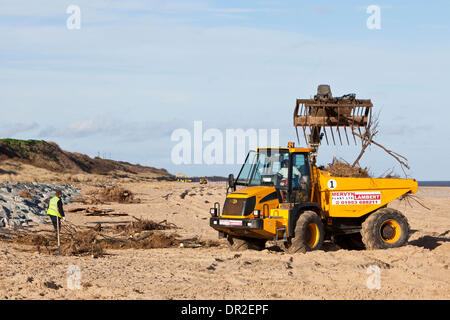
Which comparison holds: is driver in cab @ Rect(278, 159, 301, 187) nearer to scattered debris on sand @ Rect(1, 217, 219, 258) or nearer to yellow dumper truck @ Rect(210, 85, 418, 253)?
yellow dumper truck @ Rect(210, 85, 418, 253)

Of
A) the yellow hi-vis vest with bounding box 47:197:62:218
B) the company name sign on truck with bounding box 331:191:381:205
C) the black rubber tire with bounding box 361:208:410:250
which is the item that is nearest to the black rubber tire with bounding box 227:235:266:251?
the company name sign on truck with bounding box 331:191:381:205

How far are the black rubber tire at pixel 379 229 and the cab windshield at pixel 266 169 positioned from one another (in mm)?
2389

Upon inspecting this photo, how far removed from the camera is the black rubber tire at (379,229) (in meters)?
14.0

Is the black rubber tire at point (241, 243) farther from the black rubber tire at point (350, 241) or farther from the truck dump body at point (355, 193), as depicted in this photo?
the black rubber tire at point (350, 241)

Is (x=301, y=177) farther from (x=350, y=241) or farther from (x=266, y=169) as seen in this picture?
(x=350, y=241)

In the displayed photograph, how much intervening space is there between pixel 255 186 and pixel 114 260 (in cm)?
348

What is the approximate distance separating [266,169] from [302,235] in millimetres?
1710

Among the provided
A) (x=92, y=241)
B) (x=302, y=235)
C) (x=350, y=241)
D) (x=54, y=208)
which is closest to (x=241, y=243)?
(x=302, y=235)

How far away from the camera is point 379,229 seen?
14.1m

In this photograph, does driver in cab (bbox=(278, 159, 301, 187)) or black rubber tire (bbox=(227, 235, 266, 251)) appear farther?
black rubber tire (bbox=(227, 235, 266, 251))

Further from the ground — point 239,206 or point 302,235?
point 239,206

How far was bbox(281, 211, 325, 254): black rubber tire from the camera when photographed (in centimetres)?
1300

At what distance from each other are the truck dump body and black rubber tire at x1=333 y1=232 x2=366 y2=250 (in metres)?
1.14
